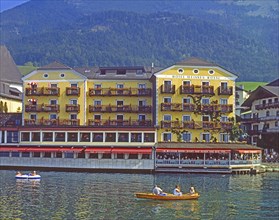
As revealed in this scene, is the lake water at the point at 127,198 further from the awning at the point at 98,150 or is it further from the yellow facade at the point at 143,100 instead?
the yellow facade at the point at 143,100

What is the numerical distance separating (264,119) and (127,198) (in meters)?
70.4

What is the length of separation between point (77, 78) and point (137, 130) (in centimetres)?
1806

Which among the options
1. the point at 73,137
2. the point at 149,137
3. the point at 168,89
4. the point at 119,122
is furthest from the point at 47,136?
the point at 168,89

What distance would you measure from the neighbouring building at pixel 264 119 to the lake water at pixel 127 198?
38834 mm

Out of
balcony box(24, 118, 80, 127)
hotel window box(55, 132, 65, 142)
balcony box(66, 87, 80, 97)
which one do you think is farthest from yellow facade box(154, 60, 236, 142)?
hotel window box(55, 132, 65, 142)

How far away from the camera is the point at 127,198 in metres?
54.9

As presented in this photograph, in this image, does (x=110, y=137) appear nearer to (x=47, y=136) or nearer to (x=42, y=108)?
(x=47, y=136)

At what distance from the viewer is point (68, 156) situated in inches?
3615

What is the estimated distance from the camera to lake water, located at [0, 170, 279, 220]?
→ 149 feet

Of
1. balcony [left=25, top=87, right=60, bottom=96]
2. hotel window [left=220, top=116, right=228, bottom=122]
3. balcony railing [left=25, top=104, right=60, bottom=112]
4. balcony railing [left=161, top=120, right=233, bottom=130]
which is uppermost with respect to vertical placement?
balcony [left=25, top=87, right=60, bottom=96]

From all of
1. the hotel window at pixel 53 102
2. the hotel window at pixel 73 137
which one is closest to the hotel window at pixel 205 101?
the hotel window at pixel 73 137

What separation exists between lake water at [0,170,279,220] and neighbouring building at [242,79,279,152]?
38.8m

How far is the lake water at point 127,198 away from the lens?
45.6m

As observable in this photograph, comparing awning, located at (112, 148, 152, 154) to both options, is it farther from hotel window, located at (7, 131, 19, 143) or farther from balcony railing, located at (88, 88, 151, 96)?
hotel window, located at (7, 131, 19, 143)
